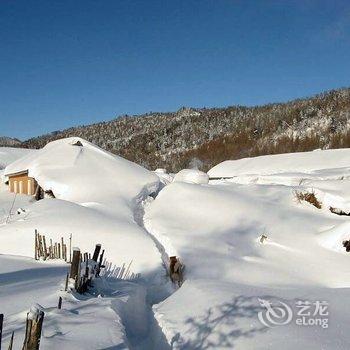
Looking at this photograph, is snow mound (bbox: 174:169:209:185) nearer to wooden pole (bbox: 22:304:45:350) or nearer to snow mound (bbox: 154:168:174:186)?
snow mound (bbox: 154:168:174:186)

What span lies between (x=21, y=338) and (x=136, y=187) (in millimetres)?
18518

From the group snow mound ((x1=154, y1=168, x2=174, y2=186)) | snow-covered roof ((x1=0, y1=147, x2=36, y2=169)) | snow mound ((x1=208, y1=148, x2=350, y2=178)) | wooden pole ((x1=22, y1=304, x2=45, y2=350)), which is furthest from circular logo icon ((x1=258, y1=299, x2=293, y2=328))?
snow-covered roof ((x1=0, y1=147, x2=36, y2=169))

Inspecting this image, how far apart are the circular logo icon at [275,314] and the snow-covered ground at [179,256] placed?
44 millimetres

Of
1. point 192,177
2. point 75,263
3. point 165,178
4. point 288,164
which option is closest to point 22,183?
point 165,178

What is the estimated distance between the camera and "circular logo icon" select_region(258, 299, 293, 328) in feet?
22.3

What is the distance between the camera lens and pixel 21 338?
16.0ft

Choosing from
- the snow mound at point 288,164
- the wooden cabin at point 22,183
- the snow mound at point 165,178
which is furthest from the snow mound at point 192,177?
the wooden cabin at point 22,183

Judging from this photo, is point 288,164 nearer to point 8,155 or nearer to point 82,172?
point 82,172

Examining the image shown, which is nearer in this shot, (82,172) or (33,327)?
(33,327)

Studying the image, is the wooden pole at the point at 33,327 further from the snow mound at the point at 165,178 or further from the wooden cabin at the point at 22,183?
the snow mound at the point at 165,178

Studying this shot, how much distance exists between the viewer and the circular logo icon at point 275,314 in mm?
6789

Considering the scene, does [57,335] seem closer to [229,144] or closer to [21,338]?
[21,338]

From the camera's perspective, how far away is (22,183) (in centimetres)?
2623

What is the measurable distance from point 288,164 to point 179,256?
25402 millimetres
